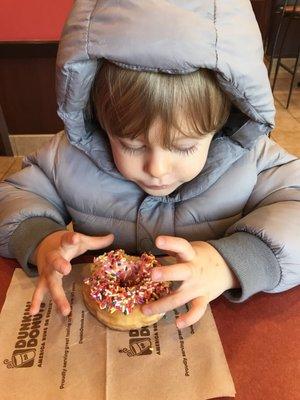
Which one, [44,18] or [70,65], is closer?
[70,65]

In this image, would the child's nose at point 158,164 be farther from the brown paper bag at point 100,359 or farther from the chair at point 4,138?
the chair at point 4,138

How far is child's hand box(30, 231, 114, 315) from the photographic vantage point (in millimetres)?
560

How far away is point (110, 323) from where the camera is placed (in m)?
0.56

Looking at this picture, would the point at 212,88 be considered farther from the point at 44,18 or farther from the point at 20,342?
the point at 44,18

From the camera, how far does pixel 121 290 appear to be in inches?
23.5

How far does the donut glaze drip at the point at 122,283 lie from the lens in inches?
22.5

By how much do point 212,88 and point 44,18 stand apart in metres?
1.63

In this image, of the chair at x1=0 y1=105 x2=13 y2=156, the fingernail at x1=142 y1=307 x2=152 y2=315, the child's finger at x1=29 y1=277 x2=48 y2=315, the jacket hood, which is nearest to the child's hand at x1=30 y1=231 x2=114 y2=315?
the child's finger at x1=29 y1=277 x2=48 y2=315

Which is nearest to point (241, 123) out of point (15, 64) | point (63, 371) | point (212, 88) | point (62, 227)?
point (212, 88)

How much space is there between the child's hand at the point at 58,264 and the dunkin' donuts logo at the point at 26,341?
0.02 meters

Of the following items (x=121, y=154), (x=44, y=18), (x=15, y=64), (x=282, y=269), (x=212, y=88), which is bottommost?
(x=15, y=64)

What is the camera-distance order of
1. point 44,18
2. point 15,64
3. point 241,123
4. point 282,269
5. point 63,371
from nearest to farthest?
point 63,371 → point 282,269 → point 241,123 → point 44,18 → point 15,64

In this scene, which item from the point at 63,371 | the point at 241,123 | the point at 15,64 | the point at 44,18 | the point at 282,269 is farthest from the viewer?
the point at 15,64

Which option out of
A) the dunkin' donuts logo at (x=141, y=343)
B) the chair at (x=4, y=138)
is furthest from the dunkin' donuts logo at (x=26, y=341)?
the chair at (x=4, y=138)
